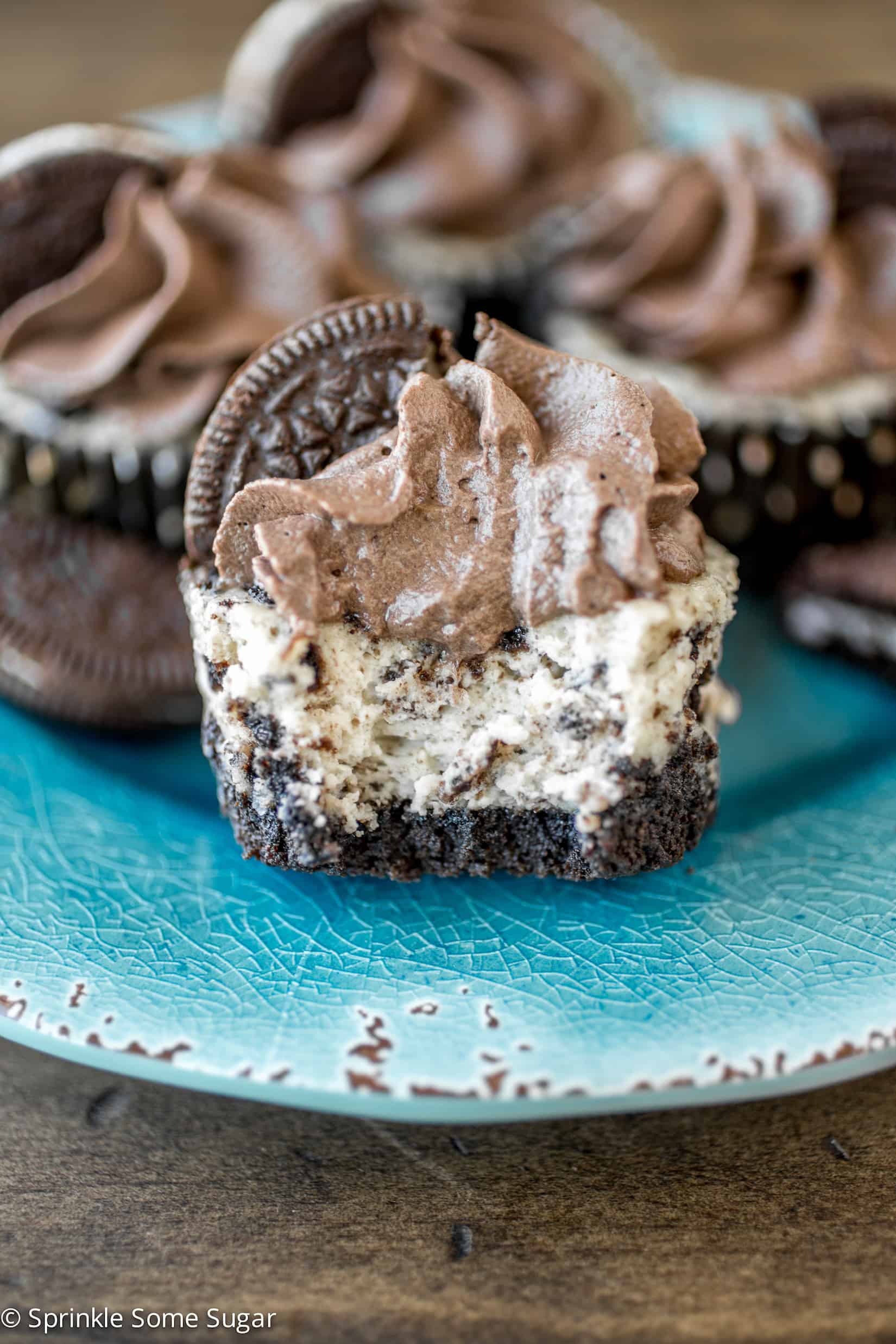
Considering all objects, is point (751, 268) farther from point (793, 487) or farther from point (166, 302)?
point (166, 302)

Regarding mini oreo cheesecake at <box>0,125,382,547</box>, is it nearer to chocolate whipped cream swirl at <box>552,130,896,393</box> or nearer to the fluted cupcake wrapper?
the fluted cupcake wrapper

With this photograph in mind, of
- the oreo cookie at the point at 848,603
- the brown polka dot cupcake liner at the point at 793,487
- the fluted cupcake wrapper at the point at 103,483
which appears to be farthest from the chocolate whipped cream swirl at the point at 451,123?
the oreo cookie at the point at 848,603

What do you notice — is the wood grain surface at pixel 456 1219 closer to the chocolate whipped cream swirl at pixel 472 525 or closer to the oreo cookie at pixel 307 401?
the chocolate whipped cream swirl at pixel 472 525

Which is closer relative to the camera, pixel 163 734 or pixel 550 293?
pixel 163 734

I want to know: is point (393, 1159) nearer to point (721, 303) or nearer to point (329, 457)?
point (329, 457)

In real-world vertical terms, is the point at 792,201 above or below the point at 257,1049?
above

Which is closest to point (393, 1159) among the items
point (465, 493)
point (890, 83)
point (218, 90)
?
point (465, 493)

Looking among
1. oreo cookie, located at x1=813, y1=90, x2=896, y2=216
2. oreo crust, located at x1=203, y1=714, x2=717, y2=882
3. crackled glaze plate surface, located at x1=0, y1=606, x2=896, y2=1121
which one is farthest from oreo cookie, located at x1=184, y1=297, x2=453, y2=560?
oreo cookie, located at x1=813, y1=90, x2=896, y2=216
